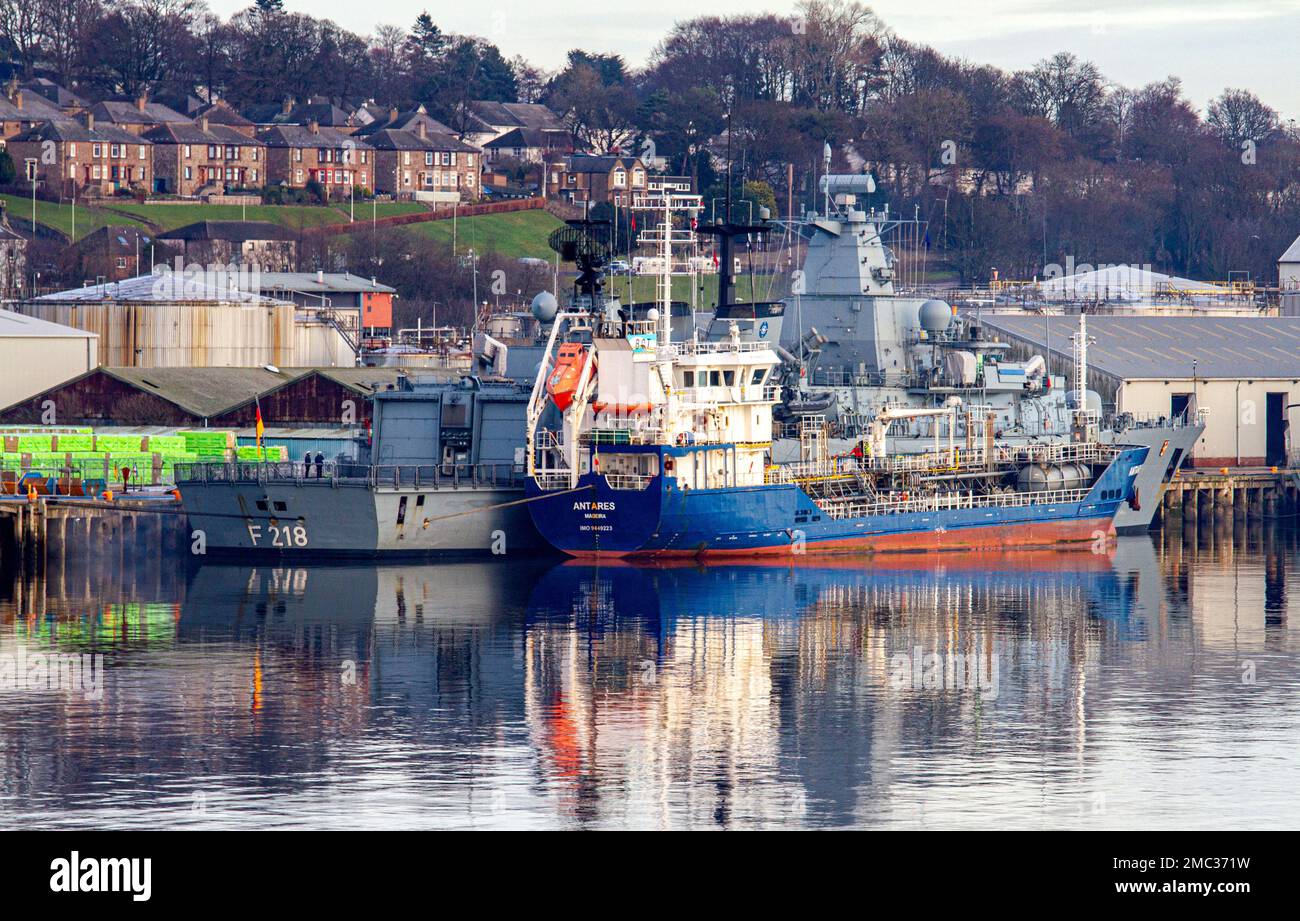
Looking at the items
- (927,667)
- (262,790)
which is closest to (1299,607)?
(927,667)

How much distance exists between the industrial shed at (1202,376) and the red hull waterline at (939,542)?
1426 cm

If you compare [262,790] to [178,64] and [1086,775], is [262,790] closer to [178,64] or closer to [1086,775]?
[1086,775]

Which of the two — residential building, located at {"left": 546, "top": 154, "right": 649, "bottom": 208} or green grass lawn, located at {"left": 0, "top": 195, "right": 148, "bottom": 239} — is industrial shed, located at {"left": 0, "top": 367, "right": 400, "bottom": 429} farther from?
residential building, located at {"left": 546, "top": 154, "right": 649, "bottom": 208}

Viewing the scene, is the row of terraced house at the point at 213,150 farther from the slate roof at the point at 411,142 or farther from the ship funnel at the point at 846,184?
the ship funnel at the point at 846,184

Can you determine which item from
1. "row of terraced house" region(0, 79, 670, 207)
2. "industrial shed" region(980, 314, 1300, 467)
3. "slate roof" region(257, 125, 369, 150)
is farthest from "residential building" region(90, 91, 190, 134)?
"industrial shed" region(980, 314, 1300, 467)

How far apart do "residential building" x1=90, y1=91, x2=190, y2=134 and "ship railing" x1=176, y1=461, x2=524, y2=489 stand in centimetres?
9558

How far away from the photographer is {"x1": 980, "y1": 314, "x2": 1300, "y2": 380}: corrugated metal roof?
284ft

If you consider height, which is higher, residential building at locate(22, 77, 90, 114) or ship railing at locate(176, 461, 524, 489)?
residential building at locate(22, 77, 90, 114)

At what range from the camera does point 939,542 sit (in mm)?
66750

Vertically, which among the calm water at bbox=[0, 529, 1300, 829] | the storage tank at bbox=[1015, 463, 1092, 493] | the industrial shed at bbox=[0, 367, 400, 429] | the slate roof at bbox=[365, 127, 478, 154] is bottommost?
the calm water at bbox=[0, 529, 1300, 829]

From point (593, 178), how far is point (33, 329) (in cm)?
7857

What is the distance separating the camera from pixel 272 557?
202 feet

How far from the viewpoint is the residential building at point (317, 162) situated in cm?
15450
